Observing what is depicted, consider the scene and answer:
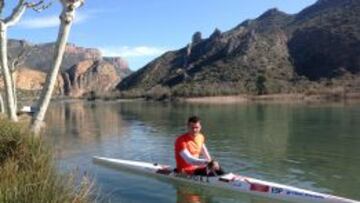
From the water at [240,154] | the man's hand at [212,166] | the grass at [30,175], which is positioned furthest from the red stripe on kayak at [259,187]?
the grass at [30,175]

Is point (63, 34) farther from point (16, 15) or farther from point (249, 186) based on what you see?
point (249, 186)

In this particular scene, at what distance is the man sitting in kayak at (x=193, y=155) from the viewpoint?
17469 mm

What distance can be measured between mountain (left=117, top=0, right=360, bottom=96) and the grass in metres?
111

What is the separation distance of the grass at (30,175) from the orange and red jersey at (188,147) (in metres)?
6.49

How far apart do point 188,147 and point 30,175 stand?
31.2 feet

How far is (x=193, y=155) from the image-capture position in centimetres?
1825

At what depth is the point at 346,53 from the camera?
138m

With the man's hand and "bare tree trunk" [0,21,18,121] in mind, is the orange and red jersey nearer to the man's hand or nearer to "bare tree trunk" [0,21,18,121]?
the man's hand

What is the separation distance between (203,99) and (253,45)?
1598 inches

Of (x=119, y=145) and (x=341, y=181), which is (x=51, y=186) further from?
(x=119, y=145)

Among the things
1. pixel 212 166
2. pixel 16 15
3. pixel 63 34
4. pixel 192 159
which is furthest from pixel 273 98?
pixel 63 34

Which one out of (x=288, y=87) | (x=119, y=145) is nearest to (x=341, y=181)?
(x=119, y=145)

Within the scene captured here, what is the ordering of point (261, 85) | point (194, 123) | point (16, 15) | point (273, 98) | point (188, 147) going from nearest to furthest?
point (16, 15) → point (194, 123) → point (188, 147) → point (273, 98) → point (261, 85)

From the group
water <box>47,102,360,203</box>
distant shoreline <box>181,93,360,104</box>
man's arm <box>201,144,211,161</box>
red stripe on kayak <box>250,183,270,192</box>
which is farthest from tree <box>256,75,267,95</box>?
red stripe on kayak <box>250,183,270,192</box>
